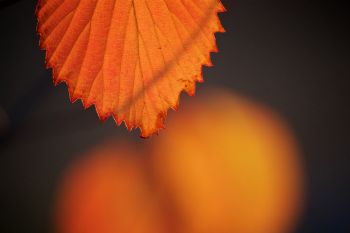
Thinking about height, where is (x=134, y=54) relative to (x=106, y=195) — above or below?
above

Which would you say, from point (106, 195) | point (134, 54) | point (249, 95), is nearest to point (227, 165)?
point (249, 95)

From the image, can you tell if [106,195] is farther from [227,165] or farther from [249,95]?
[249,95]

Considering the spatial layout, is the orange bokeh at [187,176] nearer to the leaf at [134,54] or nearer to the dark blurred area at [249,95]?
the dark blurred area at [249,95]

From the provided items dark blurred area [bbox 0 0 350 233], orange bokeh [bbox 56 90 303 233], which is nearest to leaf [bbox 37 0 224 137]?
dark blurred area [bbox 0 0 350 233]

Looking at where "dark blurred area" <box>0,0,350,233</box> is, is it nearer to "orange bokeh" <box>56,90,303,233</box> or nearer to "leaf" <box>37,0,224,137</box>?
"orange bokeh" <box>56,90,303,233</box>

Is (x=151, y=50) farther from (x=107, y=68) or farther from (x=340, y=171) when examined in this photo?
(x=340, y=171)

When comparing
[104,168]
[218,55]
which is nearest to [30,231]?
[104,168]

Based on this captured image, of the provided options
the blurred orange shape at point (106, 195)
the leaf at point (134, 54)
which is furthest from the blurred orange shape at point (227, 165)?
the leaf at point (134, 54)
